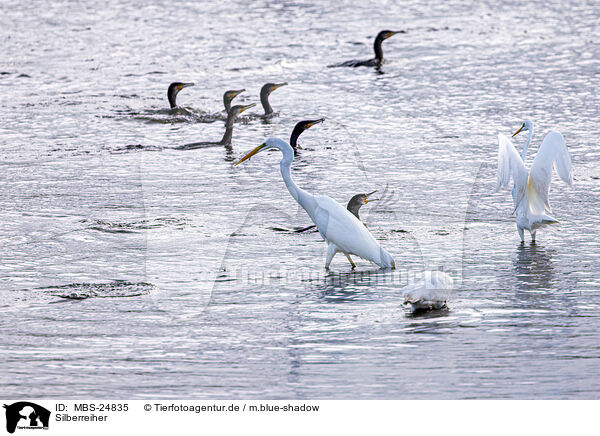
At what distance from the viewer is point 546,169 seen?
10164 mm

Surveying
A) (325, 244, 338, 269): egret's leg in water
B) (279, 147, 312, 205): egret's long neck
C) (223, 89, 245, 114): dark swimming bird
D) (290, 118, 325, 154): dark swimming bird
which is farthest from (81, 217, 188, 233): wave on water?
(223, 89, 245, 114): dark swimming bird

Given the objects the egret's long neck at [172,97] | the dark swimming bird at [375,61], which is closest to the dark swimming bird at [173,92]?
the egret's long neck at [172,97]

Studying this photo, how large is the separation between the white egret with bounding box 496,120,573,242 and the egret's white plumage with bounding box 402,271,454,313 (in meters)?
2.12

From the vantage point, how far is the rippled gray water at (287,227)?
23.7ft

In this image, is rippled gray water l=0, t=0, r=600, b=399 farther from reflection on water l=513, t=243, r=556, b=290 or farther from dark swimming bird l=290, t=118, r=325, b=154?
dark swimming bird l=290, t=118, r=325, b=154

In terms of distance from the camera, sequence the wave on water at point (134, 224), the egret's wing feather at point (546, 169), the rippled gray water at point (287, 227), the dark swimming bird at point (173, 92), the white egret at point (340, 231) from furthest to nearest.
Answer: the dark swimming bird at point (173, 92) → the wave on water at point (134, 224) → the egret's wing feather at point (546, 169) → the white egret at point (340, 231) → the rippled gray water at point (287, 227)

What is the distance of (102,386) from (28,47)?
1957 centimetres

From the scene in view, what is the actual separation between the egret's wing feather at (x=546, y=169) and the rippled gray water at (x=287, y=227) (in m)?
0.46

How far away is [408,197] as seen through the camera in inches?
481

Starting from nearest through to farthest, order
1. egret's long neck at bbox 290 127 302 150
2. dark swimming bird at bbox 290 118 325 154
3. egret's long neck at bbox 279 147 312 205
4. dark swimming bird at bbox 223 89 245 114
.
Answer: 1. egret's long neck at bbox 279 147 312 205
2. dark swimming bird at bbox 290 118 325 154
3. egret's long neck at bbox 290 127 302 150
4. dark swimming bird at bbox 223 89 245 114

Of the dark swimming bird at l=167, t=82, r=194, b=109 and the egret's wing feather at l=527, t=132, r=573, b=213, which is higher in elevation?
the dark swimming bird at l=167, t=82, r=194, b=109
